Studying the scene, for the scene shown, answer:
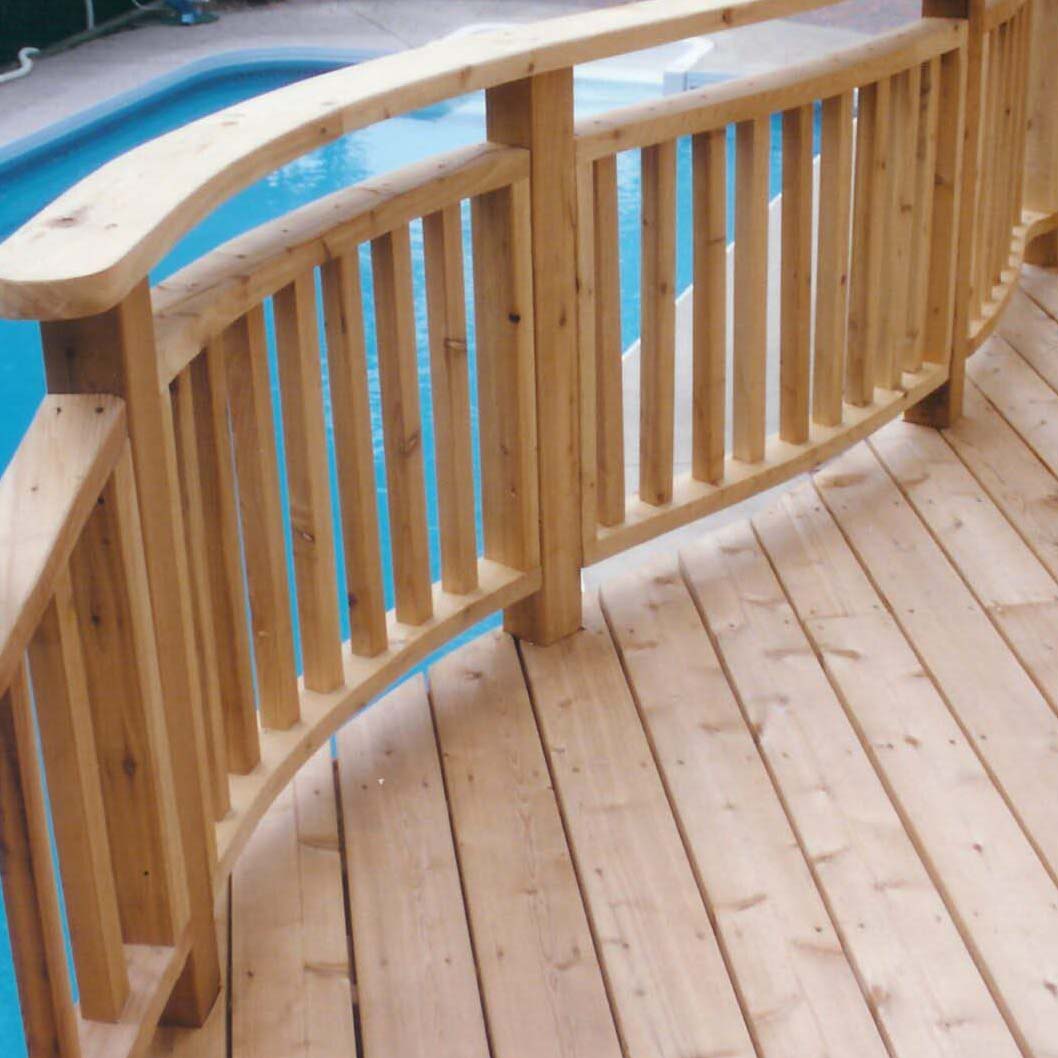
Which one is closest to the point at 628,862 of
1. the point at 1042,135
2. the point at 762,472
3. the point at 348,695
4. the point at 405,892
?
the point at 405,892

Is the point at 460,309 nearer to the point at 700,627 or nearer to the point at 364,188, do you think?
the point at 364,188

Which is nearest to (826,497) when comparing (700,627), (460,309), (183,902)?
(700,627)

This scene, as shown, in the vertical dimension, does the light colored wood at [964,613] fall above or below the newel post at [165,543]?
below

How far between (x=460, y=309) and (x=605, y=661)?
61 centimetres

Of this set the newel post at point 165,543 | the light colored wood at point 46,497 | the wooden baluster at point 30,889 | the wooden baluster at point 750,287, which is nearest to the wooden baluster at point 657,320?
the wooden baluster at point 750,287

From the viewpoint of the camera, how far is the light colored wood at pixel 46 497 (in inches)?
48.8

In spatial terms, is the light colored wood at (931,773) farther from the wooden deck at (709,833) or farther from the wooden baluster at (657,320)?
the wooden baluster at (657,320)

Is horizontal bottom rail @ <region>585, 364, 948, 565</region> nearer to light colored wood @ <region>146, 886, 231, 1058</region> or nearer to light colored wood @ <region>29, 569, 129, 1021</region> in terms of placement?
light colored wood @ <region>146, 886, 231, 1058</region>

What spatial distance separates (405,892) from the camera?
6.90 feet

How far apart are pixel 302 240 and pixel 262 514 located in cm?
32

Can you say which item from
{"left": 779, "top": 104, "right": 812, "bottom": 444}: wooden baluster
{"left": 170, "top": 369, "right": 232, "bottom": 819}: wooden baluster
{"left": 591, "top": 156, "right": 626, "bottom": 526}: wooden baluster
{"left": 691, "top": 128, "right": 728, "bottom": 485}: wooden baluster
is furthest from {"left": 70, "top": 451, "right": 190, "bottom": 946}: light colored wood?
{"left": 779, "top": 104, "right": 812, "bottom": 444}: wooden baluster

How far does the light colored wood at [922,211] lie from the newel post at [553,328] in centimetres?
88

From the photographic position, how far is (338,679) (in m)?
2.23

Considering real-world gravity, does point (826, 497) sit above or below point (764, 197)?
below
